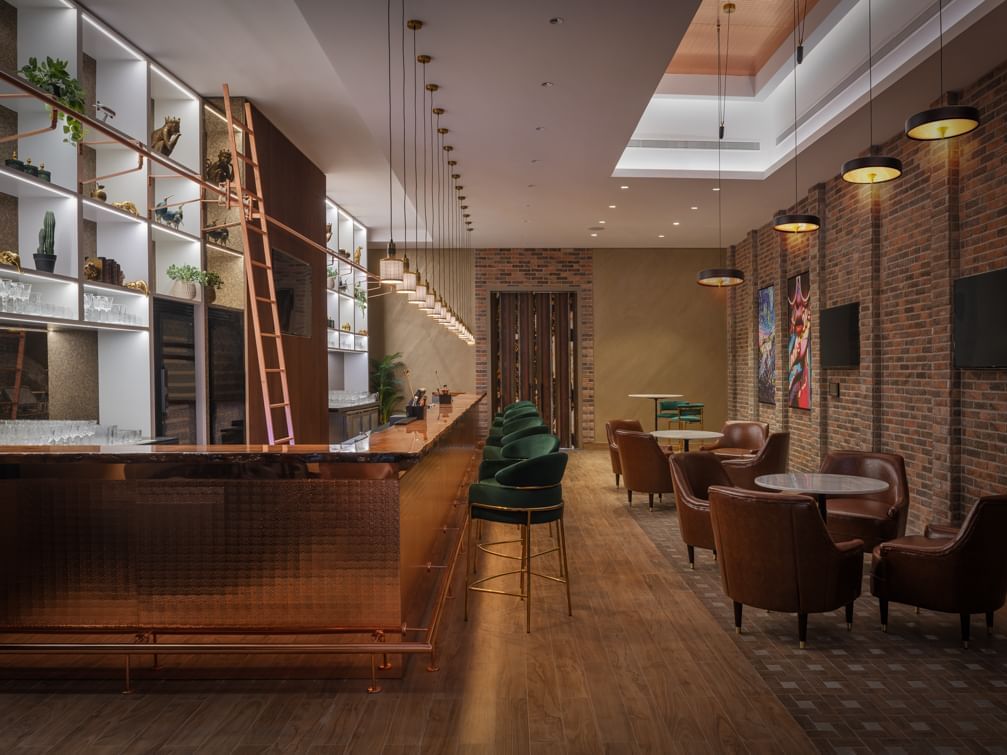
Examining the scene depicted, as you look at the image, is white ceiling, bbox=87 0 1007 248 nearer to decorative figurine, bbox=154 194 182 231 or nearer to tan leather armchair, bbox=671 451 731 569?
decorative figurine, bbox=154 194 182 231

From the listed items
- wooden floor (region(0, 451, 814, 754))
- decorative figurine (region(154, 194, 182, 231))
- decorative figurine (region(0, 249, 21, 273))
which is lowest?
wooden floor (region(0, 451, 814, 754))

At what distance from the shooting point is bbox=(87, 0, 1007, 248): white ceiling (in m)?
4.64

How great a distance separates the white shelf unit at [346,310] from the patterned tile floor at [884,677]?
7.39 meters

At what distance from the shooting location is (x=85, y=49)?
5316 mm

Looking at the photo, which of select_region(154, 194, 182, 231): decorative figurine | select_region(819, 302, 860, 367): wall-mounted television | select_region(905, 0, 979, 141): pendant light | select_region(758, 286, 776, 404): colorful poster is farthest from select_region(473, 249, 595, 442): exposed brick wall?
select_region(905, 0, 979, 141): pendant light

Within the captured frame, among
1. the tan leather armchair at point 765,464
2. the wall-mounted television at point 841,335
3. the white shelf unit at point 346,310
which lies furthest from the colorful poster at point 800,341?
the white shelf unit at point 346,310

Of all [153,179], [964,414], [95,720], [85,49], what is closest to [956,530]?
[964,414]

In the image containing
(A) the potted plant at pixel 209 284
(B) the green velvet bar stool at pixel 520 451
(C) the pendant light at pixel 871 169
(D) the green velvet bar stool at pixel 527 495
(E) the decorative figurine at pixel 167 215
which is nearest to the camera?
(D) the green velvet bar stool at pixel 527 495

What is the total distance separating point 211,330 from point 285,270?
1.36 meters

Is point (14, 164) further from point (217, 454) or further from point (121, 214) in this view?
point (217, 454)

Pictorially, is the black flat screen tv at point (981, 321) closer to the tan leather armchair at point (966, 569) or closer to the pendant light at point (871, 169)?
the pendant light at point (871, 169)

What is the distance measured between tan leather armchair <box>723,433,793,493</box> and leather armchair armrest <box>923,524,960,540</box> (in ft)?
6.81

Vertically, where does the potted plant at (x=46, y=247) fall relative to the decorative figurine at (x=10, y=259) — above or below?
above

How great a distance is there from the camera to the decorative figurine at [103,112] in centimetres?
500
